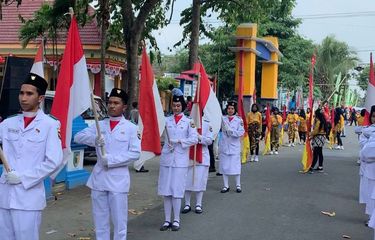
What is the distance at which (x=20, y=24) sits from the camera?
77.7ft

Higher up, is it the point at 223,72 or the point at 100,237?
the point at 223,72

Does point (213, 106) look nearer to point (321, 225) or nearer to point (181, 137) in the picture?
point (181, 137)

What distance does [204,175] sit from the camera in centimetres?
847

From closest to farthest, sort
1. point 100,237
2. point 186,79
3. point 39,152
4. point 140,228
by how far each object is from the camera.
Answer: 1. point 39,152
2. point 100,237
3. point 140,228
4. point 186,79

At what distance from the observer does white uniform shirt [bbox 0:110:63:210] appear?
13.7 feet

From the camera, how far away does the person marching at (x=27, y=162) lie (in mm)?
4164

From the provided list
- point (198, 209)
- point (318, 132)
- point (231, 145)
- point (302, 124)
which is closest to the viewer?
point (198, 209)

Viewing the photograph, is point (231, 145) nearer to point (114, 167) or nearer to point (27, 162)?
point (114, 167)

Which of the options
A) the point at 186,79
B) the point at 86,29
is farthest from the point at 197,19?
the point at 86,29

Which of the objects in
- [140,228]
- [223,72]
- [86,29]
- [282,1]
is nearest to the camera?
[140,228]

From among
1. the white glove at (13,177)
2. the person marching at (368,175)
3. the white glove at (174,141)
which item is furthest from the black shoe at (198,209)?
the white glove at (13,177)

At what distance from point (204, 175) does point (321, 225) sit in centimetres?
196

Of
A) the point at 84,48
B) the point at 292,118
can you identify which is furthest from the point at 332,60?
the point at 84,48

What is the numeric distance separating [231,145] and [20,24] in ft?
53.7
